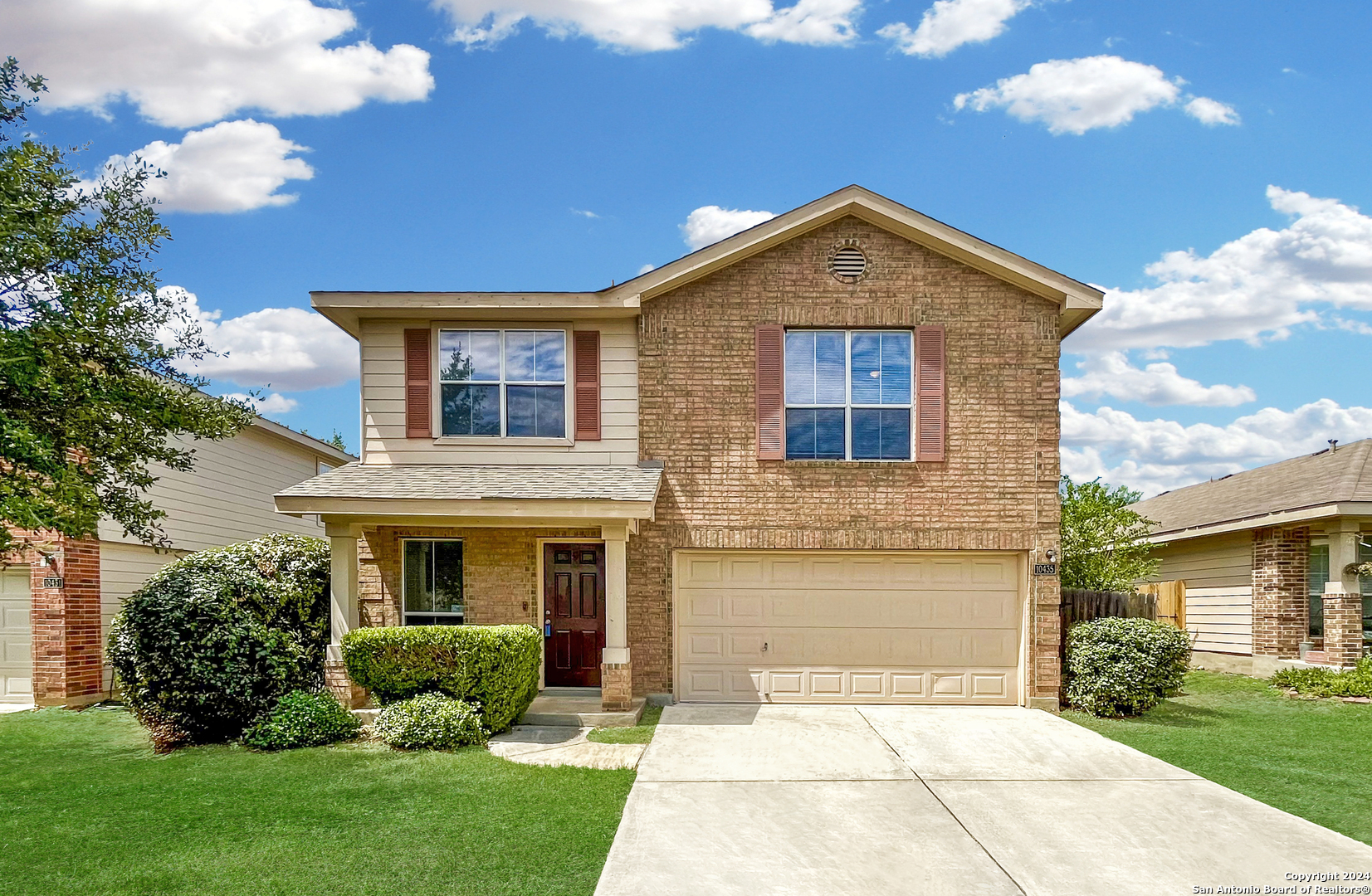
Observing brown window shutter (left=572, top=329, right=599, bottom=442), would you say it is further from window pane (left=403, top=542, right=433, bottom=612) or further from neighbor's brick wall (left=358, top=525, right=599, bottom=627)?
window pane (left=403, top=542, right=433, bottom=612)

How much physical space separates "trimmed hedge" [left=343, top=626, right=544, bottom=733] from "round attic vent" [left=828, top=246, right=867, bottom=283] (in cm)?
652

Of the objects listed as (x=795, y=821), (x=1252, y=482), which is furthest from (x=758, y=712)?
(x=1252, y=482)

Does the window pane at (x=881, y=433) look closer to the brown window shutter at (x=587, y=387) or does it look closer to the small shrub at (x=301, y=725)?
the brown window shutter at (x=587, y=387)

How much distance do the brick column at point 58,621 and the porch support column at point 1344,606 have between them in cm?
1902

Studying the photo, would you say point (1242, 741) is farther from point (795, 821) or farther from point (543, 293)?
point (543, 293)

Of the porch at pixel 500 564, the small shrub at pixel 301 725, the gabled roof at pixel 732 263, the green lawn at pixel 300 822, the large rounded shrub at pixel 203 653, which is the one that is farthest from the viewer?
the gabled roof at pixel 732 263

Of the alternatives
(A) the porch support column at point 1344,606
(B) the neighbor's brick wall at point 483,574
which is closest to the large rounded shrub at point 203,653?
(B) the neighbor's brick wall at point 483,574

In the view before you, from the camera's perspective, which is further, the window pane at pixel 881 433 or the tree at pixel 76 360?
the window pane at pixel 881 433

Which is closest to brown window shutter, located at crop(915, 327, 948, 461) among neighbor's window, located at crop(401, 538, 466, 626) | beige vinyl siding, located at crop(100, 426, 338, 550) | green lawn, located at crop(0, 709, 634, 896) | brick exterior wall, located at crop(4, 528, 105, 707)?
green lawn, located at crop(0, 709, 634, 896)

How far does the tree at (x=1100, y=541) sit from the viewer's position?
15922 millimetres

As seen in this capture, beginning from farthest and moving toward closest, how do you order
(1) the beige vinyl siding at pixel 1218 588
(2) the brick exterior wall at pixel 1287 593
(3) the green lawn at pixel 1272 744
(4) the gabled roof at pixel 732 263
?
(1) the beige vinyl siding at pixel 1218 588 < (2) the brick exterior wall at pixel 1287 593 < (4) the gabled roof at pixel 732 263 < (3) the green lawn at pixel 1272 744

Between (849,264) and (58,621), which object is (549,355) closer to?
(849,264)

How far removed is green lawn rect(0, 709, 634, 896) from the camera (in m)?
6.17

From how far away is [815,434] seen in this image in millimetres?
12953
